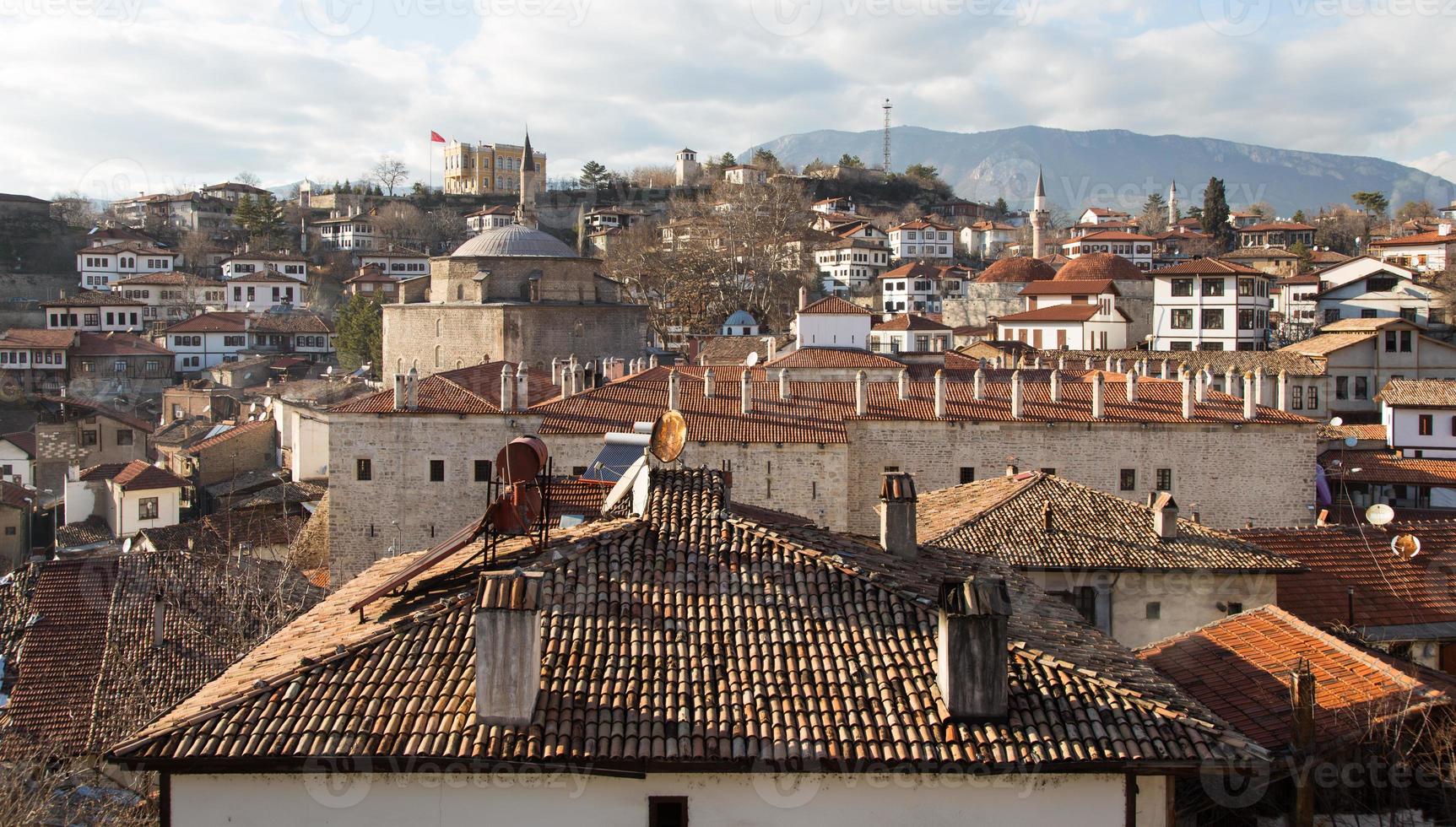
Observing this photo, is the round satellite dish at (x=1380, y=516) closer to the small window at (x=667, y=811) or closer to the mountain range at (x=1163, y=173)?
the small window at (x=667, y=811)

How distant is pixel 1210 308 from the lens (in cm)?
4544

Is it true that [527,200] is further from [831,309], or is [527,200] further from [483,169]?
[483,169]

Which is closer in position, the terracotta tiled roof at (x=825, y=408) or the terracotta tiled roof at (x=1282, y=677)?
the terracotta tiled roof at (x=1282, y=677)

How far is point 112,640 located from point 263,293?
2127 inches

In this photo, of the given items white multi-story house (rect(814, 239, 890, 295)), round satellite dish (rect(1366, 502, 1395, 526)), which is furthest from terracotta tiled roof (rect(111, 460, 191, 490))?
white multi-story house (rect(814, 239, 890, 295))

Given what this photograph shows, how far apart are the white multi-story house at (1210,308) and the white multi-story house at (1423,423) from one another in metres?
14.0

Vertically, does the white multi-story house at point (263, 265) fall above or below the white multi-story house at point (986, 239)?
below

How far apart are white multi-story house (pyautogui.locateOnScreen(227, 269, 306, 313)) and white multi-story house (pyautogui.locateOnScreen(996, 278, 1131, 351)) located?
38091mm

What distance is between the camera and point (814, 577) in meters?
7.84

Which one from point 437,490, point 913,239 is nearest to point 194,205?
point 913,239

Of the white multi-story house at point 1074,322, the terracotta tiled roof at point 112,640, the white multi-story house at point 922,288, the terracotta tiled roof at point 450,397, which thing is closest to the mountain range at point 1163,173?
the white multi-story house at point 922,288

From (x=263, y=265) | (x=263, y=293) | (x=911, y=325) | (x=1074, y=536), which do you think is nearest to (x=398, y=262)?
(x=263, y=265)

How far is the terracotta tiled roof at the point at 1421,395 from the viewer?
30250 millimetres

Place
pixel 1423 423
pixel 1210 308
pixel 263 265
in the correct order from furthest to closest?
pixel 263 265
pixel 1210 308
pixel 1423 423
